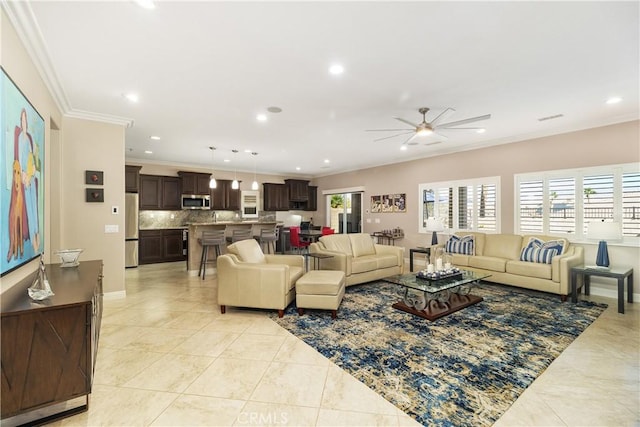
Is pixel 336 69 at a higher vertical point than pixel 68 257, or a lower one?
higher

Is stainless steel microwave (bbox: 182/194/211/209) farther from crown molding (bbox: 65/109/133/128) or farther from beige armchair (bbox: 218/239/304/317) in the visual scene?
beige armchair (bbox: 218/239/304/317)

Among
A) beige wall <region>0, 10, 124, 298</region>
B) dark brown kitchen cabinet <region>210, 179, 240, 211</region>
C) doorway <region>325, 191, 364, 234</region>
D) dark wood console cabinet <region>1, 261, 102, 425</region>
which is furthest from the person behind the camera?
doorway <region>325, 191, 364, 234</region>

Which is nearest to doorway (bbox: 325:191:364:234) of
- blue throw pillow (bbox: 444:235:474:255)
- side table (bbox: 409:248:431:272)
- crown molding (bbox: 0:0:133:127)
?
side table (bbox: 409:248:431:272)

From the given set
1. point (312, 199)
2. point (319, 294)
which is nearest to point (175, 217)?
point (312, 199)

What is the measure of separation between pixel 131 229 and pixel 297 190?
203 inches

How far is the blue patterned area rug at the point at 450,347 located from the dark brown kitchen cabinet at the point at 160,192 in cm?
565

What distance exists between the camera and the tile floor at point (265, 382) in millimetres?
1898

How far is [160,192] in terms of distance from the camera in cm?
779

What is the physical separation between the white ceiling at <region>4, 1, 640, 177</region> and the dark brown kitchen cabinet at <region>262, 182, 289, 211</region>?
15.9 ft

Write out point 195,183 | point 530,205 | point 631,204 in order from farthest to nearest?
point 195,183, point 530,205, point 631,204

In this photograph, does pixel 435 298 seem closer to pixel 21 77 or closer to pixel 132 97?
pixel 132 97

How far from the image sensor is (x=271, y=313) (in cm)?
382

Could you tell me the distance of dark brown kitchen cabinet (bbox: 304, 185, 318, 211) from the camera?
1063 cm

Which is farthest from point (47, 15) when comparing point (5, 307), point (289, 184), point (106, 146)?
point (289, 184)
